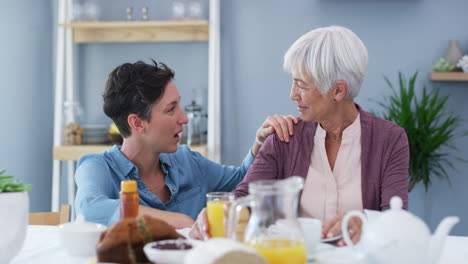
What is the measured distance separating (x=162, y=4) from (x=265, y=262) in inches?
128

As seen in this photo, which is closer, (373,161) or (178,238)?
(178,238)

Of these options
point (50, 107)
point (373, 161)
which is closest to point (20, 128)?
point (50, 107)

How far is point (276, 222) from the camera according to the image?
1.02 meters

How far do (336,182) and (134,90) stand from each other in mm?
759

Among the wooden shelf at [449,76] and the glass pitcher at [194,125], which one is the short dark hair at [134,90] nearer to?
the glass pitcher at [194,125]

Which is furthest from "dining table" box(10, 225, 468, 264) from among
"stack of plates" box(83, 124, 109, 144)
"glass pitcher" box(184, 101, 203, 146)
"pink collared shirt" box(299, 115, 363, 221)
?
"stack of plates" box(83, 124, 109, 144)

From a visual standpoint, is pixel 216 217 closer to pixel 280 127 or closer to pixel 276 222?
pixel 276 222

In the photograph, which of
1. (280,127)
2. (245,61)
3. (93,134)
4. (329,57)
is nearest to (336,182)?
(280,127)

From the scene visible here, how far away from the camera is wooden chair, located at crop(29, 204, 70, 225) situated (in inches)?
78.7

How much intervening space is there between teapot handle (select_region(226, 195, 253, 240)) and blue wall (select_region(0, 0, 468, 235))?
2796 mm

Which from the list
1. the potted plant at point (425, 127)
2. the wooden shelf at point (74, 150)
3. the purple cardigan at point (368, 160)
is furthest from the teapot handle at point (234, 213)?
the wooden shelf at point (74, 150)

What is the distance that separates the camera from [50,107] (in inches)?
162

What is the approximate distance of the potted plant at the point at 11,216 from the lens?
1198 mm

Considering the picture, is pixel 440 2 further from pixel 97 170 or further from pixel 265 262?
pixel 265 262
